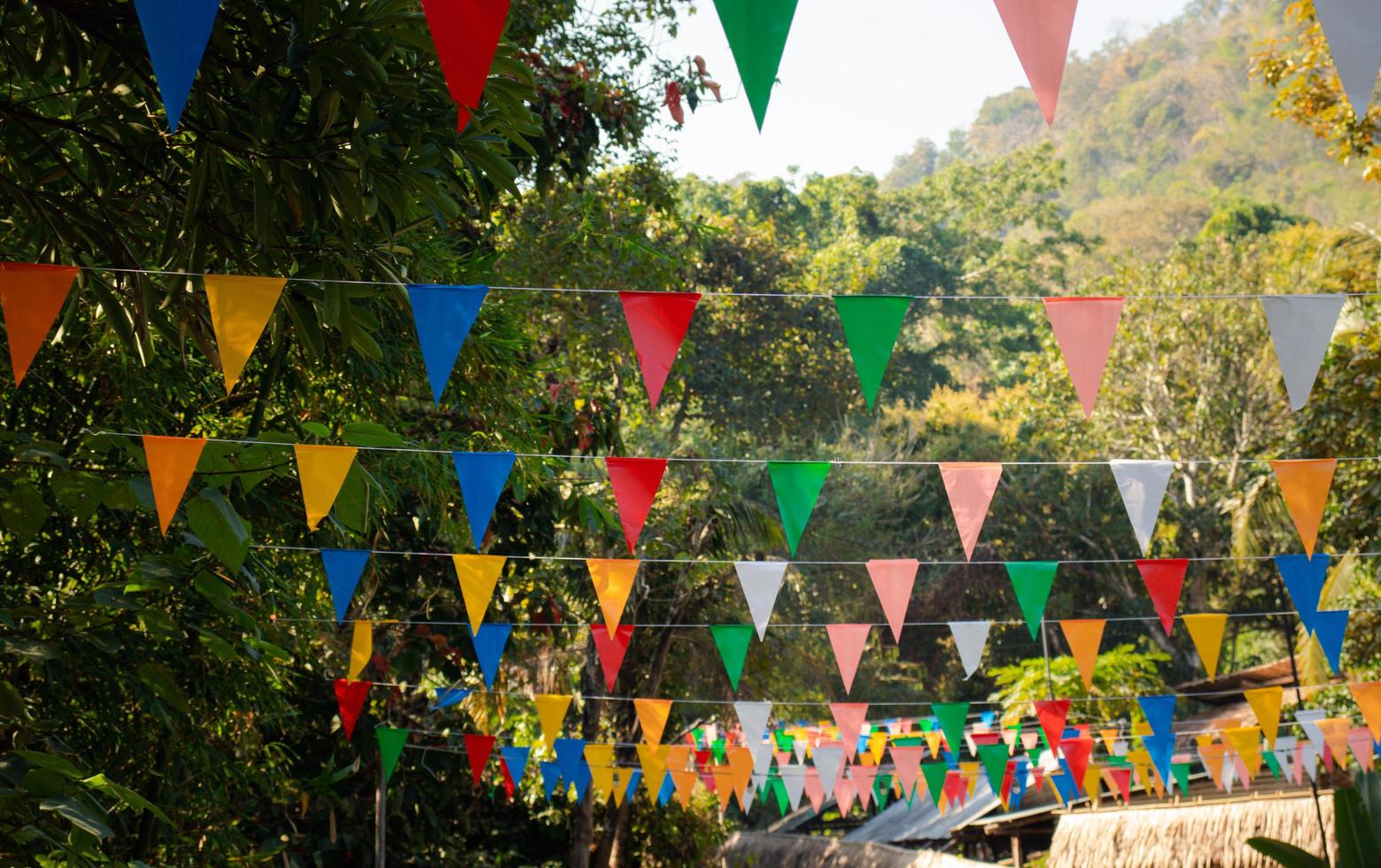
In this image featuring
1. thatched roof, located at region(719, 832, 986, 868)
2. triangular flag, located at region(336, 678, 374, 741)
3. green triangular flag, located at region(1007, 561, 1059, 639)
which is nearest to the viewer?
green triangular flag, located at region(1007, 561, 1059, 639)

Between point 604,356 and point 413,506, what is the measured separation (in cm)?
277

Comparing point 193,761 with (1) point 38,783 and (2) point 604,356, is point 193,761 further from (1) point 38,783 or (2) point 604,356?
(2) point 604,356

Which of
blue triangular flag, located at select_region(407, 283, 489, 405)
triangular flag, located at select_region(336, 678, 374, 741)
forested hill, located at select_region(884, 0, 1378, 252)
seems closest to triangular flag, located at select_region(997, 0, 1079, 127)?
blue triangular flag, located at select_region(407, 283, 489, 405)

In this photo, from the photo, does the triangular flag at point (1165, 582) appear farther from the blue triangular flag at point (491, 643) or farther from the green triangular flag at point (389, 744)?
the green triangular flag at point (389, 744)

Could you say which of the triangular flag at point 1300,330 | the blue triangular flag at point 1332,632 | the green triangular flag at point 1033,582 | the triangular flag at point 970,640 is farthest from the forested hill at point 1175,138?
the triangular flag at point 1300,330

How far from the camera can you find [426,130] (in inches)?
81.4

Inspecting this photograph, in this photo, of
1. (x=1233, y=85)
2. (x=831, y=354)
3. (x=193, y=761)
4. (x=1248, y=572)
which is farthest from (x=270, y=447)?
(x=1233, y=85)

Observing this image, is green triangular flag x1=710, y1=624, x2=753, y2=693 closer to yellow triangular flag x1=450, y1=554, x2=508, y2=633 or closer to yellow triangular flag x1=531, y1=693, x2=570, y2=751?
yellow triangular flag x1=531, y1=693, x2=570, y2=751

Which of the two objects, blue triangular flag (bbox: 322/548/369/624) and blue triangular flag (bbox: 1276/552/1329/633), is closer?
blue triangular flag (bbox: 322/548/369/624)

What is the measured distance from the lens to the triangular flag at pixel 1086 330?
2.90m

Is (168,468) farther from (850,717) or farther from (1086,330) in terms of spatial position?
(850,717)

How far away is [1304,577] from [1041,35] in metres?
3.03

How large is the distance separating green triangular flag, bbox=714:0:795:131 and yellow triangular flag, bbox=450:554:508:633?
8.55ft

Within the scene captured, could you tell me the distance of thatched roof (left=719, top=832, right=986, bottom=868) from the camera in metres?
8.41
